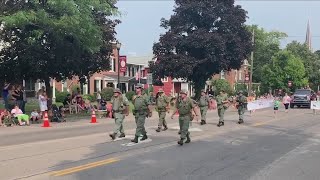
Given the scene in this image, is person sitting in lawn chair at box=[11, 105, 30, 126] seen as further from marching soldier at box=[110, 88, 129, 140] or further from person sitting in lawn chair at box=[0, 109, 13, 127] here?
marching soldier at box=[110, 88, 129, 140]

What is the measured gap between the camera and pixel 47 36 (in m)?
26.1

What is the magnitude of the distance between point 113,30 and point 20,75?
8.51 meters

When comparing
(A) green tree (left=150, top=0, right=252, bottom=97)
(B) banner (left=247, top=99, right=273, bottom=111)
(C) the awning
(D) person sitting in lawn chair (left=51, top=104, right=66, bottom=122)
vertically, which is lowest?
(D) person sitting in lawn chair (left=51, top=104, right=66, bottom=122)

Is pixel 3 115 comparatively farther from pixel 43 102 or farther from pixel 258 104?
pixel 258 104

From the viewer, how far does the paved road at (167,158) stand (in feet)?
32.9

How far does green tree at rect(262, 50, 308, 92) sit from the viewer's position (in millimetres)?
80812

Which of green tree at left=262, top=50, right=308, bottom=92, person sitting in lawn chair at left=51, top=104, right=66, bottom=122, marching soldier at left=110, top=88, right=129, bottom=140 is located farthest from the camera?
green tree at left=262, top=50, right=308, bottom=92

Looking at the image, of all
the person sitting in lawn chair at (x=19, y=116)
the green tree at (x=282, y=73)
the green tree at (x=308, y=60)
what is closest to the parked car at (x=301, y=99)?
the person sitting in lawn chair at (x=19, y=116)

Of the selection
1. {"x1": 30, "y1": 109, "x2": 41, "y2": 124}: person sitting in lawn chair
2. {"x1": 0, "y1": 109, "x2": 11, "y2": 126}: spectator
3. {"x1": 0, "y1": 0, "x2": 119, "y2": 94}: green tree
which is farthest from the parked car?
{"x1": 0, "y1": 109, "x2": 11, "y2": 126}: spectator

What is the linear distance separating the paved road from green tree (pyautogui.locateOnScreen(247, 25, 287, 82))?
88063mm

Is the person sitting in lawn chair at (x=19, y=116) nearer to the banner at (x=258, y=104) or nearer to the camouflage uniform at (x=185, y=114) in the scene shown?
the camouflage uniform at (x=185, y=114)

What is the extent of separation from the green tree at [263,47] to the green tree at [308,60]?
176 inches

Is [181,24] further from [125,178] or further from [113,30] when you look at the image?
[125,178]

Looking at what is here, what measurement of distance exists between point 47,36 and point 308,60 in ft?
259
